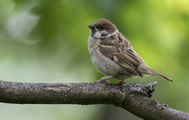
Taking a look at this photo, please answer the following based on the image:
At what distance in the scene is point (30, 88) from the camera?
3.14 meters

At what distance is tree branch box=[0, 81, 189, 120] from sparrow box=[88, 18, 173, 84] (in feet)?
2.22

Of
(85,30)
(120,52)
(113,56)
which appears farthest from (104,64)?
(85,30)

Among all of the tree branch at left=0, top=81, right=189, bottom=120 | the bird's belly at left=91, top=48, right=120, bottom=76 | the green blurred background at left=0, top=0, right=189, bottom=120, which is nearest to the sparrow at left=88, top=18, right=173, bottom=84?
the bird's belly at left=91, top=48, right=120, bottom=76

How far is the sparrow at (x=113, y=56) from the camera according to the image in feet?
14.1

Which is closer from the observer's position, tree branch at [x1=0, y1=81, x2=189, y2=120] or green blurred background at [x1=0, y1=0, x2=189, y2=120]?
tree branch at [x1=0, y1=81, x2=189, y2=120]

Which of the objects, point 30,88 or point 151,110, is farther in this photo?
point 151,110

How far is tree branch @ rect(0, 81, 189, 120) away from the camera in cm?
311

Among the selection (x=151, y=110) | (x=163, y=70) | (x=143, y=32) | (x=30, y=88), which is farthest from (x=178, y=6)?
(x=30, y=88)

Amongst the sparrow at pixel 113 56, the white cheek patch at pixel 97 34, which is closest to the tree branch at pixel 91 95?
the sparrow at pixel 113 56

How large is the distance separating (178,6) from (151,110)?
1286 mm

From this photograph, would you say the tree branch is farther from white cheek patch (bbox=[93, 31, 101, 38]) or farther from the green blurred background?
white cheek patch (bbox=[93, 31, 101, 38])

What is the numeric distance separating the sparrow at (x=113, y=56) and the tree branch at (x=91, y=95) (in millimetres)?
675

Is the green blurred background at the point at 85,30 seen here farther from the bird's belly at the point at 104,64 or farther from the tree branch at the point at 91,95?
the tree branch at the point at 91,95

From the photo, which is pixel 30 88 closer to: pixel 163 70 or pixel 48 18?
pixel 48 18
